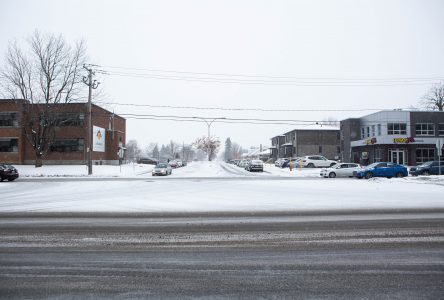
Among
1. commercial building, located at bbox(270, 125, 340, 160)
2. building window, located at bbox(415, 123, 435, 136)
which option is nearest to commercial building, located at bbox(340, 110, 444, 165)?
building window, located at bbox(415, 123, 435, 136)

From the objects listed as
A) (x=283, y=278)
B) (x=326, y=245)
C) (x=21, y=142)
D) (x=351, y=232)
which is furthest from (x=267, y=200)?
(x=21, y=142)

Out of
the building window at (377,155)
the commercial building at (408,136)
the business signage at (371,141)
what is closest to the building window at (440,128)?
the commercial building at (408,136)

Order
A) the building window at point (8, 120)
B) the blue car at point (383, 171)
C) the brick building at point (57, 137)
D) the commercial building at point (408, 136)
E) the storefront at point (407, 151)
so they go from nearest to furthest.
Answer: the blue car at point (383, 171)
the storefront at point (407, 151)
the commercial building at point (408, 136)
the brick building at point (57, 137)
the building window at point (8, 120)

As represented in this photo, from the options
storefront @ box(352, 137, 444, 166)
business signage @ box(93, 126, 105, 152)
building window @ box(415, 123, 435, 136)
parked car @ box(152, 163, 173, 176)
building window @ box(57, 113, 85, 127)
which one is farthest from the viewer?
business signage @ box(93, 126, 105, 152)

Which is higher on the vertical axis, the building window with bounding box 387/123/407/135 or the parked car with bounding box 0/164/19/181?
the building window with bounding box 387/123/407/135

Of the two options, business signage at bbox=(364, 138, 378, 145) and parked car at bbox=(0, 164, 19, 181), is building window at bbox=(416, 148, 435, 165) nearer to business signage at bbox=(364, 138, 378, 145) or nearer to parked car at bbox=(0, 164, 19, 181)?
business signage at bbox=(364, 138, 378, 145)

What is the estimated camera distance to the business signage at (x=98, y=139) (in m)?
48.5

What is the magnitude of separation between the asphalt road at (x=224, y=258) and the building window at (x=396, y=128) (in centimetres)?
4313

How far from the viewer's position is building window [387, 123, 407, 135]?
154 feet

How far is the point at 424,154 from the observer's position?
1828 inches

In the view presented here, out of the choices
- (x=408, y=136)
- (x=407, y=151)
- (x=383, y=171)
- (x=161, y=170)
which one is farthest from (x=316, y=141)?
(x=161, y=170)

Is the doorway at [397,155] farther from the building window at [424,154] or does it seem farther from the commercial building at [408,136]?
the building window at [424,154]

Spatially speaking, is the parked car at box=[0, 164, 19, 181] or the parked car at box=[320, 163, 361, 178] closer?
the parked car at box=[0, 164, 19, 181]

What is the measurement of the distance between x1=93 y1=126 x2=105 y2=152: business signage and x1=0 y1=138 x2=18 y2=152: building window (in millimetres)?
11662
